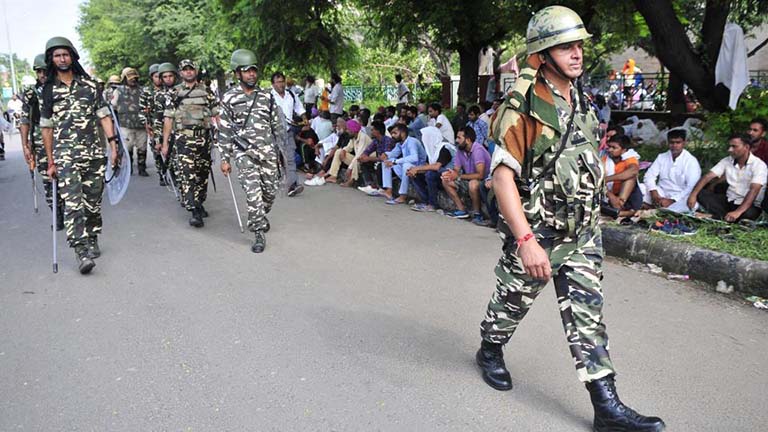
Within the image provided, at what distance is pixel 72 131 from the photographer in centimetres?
568

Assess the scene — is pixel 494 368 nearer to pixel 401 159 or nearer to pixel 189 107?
pixel 189 107

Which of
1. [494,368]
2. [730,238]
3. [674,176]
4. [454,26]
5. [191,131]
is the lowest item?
[494,368]

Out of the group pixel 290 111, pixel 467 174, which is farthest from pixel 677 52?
pixel 290 111

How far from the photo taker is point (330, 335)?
421cm

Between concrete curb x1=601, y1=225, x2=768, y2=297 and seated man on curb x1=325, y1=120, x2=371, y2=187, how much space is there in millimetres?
5094

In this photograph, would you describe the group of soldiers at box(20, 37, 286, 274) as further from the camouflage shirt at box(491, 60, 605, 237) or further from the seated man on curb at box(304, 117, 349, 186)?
the camouflage shirt at box(491, 60, 605, 237)

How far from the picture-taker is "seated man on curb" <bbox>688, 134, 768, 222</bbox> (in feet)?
19.3

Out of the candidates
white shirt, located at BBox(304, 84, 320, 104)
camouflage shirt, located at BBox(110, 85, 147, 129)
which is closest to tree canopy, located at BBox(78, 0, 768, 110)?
white shirt, located at BBox(304, 84, 320, 104)

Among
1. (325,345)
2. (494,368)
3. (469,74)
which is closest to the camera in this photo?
(494,368)

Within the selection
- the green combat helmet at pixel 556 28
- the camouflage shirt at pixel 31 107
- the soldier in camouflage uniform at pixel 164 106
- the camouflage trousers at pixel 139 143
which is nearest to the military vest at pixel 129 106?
the camouflage trousers at pixel 139 143

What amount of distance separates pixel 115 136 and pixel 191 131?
1.50 metres

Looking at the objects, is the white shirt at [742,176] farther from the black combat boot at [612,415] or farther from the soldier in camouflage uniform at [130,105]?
the soldier in camouflage uniform at [130,105]

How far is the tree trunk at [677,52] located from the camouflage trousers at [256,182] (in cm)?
511

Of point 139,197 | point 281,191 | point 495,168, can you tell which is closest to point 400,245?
point 281,191
